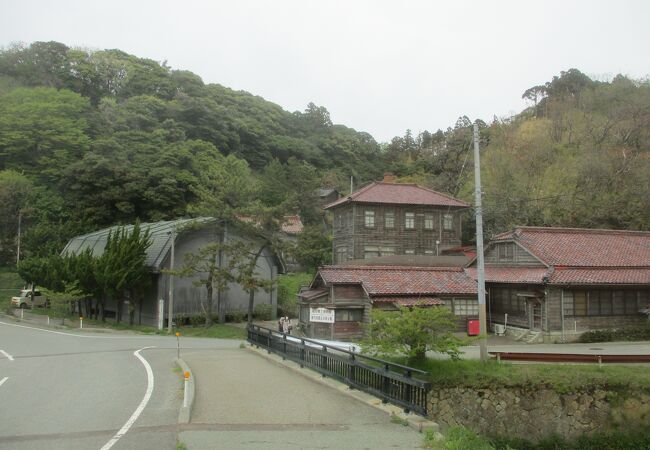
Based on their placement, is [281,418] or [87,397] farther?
[87,397]

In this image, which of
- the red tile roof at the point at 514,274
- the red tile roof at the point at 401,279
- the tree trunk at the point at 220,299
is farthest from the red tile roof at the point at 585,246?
the tree trunk at the point at 220,299

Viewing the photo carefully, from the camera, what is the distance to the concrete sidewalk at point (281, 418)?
8.26 m

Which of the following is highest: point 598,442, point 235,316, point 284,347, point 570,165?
point 570,165

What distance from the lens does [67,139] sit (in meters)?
53.9

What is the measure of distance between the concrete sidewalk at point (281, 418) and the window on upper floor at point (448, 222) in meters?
29.1

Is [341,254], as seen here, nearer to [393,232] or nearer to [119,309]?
[393,232]

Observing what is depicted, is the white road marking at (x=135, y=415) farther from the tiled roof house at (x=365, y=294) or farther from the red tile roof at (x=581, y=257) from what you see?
the red tile roof at (x=581, y=257)

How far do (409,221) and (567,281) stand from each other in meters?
16.3

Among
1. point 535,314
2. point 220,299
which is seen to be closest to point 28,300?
point 220,299

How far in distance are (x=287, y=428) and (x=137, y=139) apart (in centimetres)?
5480

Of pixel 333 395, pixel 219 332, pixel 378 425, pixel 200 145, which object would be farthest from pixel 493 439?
pixel 200 145

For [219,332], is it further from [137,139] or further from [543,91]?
[543,91]

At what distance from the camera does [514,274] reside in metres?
28.0

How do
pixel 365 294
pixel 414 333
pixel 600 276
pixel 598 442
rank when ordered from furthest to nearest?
pixel 365 294
pixel 600 276
pixel 598 442
pixel 414 333
